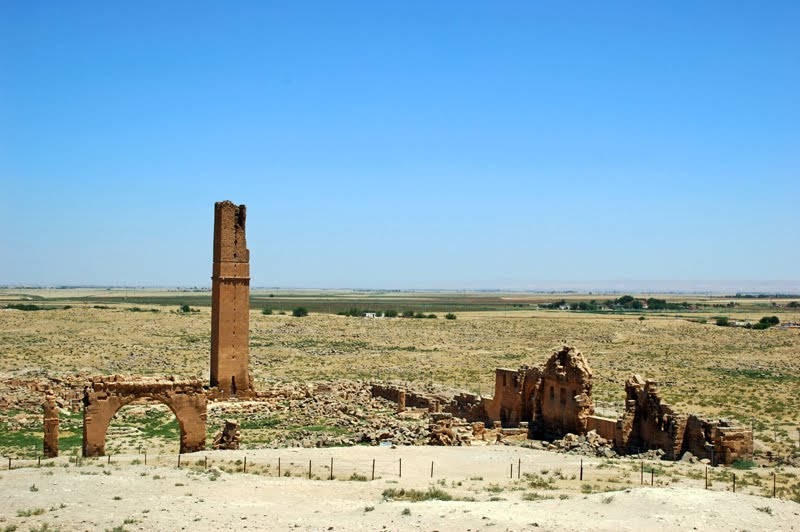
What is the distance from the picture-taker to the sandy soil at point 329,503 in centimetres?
1484

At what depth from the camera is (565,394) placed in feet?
95.0

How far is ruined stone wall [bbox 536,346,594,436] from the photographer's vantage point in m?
27.8

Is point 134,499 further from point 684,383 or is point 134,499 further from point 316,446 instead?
point 684,383

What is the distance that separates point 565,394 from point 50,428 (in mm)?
17410

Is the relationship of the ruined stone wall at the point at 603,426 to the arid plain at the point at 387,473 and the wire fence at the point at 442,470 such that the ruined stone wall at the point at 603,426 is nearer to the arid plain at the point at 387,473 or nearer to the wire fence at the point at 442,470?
the arid plain at the point at 387,473

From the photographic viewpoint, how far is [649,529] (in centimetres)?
1438

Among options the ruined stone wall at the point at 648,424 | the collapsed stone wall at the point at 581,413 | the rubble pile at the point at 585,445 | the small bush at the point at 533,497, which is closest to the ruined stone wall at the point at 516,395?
the collapsed stone wall at the point at 581,413

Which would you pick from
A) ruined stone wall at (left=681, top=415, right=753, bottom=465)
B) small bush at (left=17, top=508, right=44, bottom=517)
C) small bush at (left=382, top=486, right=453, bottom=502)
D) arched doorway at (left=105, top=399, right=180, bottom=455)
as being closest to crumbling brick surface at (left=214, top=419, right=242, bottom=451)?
arched doorway at (left=105, top=399, right=180, bottom=455)

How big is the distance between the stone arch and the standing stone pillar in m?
0.80

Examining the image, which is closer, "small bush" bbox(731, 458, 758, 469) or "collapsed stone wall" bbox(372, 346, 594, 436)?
"small bush" bbox(731, 458, 758, 469)

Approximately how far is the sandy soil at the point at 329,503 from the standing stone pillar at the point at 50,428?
4.86 ft

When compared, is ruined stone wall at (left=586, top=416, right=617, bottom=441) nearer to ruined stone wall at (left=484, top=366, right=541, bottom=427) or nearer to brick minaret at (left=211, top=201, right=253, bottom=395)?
ruined stone wall at (left=484, top=366, right=541, bottom=427)

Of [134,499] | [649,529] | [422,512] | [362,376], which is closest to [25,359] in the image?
[362,376]

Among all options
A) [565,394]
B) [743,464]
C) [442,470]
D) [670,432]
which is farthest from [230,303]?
[743,464]
